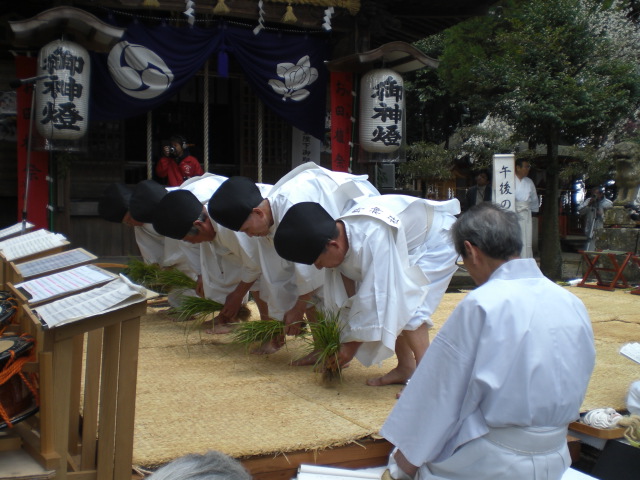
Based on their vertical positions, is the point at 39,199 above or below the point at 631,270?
above

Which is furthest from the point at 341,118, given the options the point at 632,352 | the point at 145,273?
the point at 632,352

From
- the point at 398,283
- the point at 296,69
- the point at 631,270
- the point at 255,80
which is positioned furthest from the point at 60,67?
the point at 631,270

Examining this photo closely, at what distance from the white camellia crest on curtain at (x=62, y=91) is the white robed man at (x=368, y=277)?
16.2ft

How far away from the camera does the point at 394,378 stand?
3.76 meters

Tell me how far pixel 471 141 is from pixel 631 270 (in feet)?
22.1

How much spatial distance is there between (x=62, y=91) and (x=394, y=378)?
552 centimetres

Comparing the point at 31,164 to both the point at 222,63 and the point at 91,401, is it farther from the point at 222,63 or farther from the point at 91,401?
the point at 91,401

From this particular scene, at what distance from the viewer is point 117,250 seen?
29.4ft

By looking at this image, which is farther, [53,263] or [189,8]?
[189,8]

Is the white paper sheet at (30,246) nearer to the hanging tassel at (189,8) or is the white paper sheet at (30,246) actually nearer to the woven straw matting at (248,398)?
the woven straw matting at (248,398)

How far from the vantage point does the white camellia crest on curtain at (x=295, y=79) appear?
8977 millimetres

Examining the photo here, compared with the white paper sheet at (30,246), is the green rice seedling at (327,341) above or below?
below

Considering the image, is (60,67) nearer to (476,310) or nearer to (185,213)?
(185,213)

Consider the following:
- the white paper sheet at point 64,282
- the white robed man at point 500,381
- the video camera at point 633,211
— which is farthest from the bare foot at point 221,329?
the video camera at point 633,211
